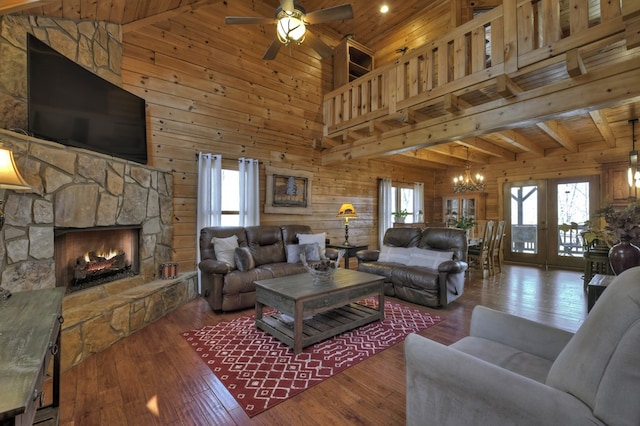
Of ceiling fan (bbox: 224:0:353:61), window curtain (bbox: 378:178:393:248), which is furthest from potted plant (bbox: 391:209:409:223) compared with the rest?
ceiling fan (bbox: 224:0:353:61)

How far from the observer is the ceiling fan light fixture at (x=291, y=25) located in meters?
2.68

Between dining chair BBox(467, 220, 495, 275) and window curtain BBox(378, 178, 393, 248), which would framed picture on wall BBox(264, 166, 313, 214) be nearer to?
window curtain BBox(378, 178, 393, 248)

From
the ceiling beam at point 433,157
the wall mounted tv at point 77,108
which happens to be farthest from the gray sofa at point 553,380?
the ceiling beam at point 433,157

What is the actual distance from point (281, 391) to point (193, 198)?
337 centimetres

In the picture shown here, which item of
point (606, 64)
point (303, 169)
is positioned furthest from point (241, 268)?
point (606, 64)

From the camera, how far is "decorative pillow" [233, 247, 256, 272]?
3729mm

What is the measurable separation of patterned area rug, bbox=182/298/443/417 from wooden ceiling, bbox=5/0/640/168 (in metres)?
3.33

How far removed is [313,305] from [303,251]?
5.84 feet

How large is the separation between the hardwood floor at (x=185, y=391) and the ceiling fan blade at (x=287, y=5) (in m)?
3.10

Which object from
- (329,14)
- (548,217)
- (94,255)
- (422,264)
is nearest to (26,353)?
(94,255)

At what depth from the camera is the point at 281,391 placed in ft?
6.56

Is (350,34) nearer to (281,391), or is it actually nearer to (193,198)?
(193,198)

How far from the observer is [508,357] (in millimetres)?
1519

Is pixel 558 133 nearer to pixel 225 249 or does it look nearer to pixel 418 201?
pixel 418 201
